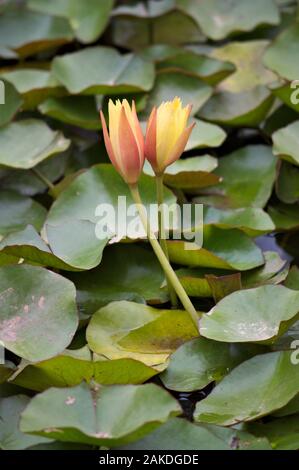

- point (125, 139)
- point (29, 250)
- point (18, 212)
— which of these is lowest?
point (18, 212)

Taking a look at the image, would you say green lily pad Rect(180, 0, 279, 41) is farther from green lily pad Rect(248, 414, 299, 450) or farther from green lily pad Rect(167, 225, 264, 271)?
green lily pad Rect(248, 414, 299, 450)

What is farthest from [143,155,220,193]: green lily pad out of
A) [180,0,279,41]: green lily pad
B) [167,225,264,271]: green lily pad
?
[180,0,279,41]: green lily pad

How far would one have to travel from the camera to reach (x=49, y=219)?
1.28 metres

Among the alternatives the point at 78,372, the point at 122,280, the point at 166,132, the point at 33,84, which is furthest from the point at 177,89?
the point at 78,372

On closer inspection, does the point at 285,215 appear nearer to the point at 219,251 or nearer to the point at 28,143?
the point at 219,251

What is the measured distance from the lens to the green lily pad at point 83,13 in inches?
72.2

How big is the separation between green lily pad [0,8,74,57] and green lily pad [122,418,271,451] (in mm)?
1124

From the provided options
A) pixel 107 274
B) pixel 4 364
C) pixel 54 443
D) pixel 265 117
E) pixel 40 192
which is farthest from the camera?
pixel 265 117

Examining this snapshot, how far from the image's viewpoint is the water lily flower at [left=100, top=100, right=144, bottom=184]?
3.10ft

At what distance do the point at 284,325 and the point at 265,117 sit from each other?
67cm

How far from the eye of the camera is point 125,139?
952mm

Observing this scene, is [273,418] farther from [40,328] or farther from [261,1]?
[261,1]

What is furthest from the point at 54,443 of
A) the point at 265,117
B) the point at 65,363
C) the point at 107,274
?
the point at 265,117

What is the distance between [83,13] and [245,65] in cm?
44
